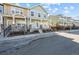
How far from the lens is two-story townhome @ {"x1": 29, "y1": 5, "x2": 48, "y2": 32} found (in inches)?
108

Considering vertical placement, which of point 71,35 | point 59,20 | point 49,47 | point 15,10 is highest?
point 15,10

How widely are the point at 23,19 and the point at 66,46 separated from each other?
2.62 ft

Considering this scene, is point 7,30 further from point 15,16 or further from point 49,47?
point 49,47

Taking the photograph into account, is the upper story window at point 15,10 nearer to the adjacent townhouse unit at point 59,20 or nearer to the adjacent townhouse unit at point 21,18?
the adjacent townhouse unit at point 21,18

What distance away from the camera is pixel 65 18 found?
9.06 ft

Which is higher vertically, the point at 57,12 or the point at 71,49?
the point at 57,12

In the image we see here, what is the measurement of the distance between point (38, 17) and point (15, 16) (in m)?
0.38

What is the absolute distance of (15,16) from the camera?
8.79ft

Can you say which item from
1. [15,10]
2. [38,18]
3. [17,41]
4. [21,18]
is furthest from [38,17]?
[17,41]

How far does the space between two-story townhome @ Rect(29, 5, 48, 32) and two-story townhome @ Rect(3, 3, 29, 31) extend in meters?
0.10
